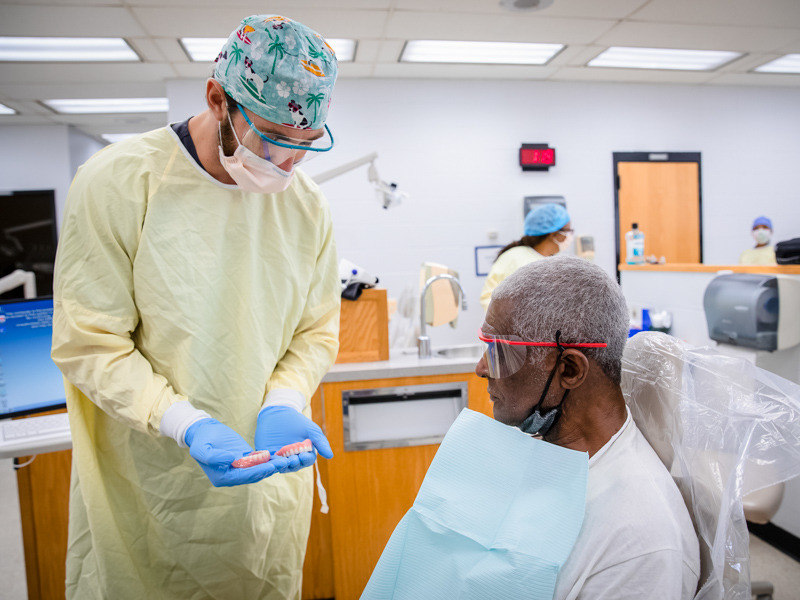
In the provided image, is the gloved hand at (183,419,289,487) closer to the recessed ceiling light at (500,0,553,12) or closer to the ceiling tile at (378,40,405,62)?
the recessed ceiling light at (500,0,553,12)

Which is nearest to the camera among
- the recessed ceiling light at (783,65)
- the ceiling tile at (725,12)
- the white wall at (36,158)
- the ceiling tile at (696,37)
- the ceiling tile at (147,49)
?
the ceiling tile at (725,12)

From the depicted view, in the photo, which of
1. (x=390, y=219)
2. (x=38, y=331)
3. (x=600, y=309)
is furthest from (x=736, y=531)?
(x=390, y=219)

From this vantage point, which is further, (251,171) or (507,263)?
(507,263)

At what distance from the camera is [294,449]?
96 centimetres

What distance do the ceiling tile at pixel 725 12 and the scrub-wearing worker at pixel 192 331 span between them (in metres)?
3.35

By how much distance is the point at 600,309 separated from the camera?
88cm

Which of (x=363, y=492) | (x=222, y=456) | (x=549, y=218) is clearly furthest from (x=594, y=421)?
(x=549, y=218)

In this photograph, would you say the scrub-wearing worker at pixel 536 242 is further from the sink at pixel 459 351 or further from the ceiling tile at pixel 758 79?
the ceiling tile at pixel 758 79

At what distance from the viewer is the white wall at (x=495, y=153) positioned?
4.51 m

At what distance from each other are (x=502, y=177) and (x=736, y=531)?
4.18 m

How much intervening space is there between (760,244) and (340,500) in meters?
4.88

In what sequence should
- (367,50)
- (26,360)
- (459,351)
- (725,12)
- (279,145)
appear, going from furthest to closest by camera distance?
(367,50) < (725,12) < (459,351) < (26,360) < (279,145)

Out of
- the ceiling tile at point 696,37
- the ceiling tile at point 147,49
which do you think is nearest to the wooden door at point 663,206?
the ceiling tile at point 696,37

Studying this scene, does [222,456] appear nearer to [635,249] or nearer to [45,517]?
[45,517]
